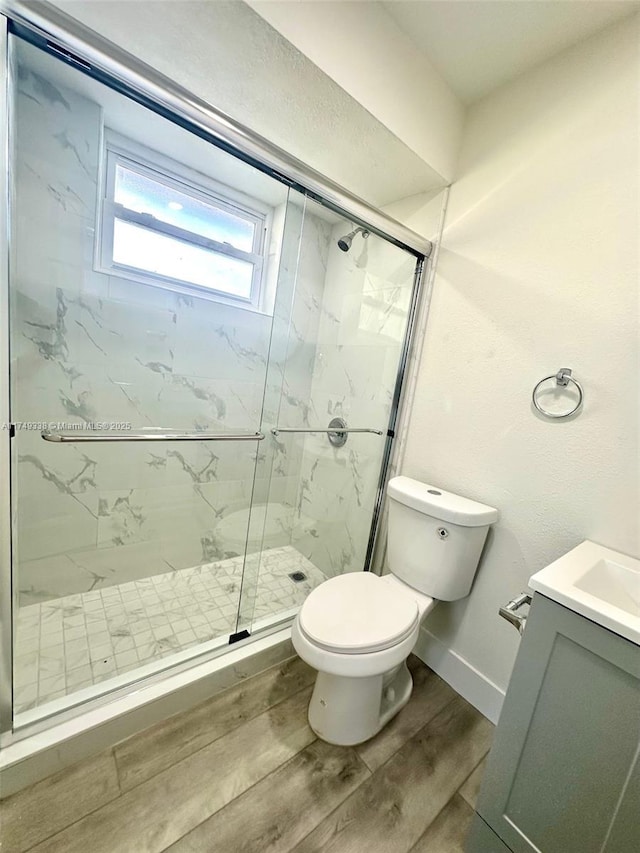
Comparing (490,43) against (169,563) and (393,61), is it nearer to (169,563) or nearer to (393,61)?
(393,61)

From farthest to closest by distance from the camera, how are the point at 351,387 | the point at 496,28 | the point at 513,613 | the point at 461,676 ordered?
1. the point at 351,387
2. the point at 461,676
3. the point at 496,28
4. the point at 513,613

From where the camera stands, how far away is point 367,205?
4.48 feet

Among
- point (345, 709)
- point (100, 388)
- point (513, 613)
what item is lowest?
point (345, 709)

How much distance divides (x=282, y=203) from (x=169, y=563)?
197 cm

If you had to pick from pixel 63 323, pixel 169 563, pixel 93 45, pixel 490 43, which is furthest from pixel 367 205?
pixel 169 563

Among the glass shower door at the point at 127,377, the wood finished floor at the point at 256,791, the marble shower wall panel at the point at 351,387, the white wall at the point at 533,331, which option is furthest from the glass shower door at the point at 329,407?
the wood finished floor at the point at 256,791

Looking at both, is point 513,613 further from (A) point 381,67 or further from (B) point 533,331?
(A) point 381,67

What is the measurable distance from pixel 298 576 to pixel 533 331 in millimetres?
1603

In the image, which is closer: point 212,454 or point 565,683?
point 565,683

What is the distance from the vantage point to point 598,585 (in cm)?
92

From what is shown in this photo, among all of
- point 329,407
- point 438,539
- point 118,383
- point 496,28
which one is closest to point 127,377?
point 118,383

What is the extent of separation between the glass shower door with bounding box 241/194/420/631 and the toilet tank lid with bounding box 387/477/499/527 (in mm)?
374

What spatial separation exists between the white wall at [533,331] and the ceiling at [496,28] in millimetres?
48

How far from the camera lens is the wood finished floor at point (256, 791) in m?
0.87
